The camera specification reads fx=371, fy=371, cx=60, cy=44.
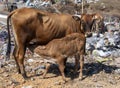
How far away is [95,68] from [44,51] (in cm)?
170

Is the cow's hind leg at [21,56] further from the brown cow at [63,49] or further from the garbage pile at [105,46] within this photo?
the garbage pile at [105,46]

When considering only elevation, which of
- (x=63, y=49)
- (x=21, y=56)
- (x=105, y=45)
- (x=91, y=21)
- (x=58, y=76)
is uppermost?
(x=91, y=21)

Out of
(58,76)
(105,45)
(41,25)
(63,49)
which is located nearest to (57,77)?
(58,76)

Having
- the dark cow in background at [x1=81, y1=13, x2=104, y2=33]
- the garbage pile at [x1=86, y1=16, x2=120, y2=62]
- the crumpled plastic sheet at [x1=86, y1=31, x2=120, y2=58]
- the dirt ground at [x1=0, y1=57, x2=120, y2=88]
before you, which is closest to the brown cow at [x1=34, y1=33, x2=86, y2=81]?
the dirt ground at [x1=0, y1=57, x2=120, y2=88]

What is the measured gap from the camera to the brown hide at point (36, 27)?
26.7ft

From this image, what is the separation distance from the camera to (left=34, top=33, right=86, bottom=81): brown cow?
26.7ft

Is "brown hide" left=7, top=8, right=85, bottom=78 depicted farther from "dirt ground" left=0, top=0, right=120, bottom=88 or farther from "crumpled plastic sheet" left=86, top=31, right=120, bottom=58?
"crumpled plastic sheet" left=86, top=31, right=120, bottom=58

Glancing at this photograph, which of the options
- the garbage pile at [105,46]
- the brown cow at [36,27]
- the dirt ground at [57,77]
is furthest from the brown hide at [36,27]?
the garbage pile at [105,46]

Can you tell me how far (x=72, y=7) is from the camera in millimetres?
22344

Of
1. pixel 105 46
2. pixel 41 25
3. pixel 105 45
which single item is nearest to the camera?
pixel 41 25

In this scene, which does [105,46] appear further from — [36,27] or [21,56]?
[21,56]

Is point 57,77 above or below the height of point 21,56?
below

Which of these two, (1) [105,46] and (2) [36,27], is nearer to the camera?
(2) [36,27]

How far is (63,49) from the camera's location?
8.25 m
